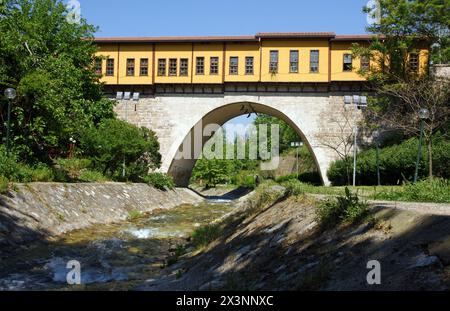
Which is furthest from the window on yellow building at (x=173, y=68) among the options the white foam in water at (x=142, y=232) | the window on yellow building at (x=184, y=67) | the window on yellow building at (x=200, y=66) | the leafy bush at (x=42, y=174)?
the white foam in water at (x=142, y=232)

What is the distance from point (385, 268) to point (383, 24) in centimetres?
3094

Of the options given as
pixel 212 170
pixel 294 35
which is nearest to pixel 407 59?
pixel 294 35

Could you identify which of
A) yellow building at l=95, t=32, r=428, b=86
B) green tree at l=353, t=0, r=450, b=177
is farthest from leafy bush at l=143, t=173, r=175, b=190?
green tree at l=353, t=0, r=450, b=177

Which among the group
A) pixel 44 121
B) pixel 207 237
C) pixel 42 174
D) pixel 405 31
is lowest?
pixel 207 237

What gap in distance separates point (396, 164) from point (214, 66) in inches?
722

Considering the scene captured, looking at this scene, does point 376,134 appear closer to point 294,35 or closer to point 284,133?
point 294,35

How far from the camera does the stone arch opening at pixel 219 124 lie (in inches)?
1467

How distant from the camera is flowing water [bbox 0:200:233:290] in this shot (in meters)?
7.62

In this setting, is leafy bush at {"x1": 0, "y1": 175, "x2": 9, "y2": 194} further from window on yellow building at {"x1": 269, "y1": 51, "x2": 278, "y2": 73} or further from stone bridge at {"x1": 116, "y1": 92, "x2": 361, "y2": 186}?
window on yellow building at {"x1": 269, "y1": 51, "x2": 278, "y2": 73}

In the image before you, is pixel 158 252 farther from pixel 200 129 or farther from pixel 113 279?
pixel 200 129

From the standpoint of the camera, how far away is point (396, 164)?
28.0m

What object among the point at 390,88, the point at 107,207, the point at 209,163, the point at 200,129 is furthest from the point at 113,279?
the point at 209,163

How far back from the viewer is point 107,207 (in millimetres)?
18203
